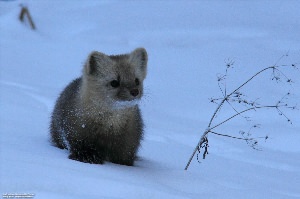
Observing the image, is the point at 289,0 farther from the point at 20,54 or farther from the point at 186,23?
the point at 20,54

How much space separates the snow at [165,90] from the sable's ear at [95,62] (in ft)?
0.98

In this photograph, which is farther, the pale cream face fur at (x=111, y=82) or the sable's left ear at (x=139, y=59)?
the sable's left ear at (x=139, y=59)

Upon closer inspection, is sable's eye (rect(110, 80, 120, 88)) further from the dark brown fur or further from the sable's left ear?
the sable's left ear

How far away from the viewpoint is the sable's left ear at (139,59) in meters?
4.99

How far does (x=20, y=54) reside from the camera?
14055mm

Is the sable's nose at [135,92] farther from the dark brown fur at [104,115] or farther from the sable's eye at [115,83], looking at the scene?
the sable's eye at [115,83]

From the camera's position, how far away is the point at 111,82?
4781mm

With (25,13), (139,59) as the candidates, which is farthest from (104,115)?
(25,13)

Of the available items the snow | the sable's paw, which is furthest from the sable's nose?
the sable's paw

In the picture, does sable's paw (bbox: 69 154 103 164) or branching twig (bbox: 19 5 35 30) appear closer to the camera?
sable's paw (bbox: 69 154 103 164)

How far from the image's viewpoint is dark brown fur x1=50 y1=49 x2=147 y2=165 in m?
4.71

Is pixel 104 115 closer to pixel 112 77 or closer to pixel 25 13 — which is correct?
pixel 112 77

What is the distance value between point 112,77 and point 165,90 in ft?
18.4

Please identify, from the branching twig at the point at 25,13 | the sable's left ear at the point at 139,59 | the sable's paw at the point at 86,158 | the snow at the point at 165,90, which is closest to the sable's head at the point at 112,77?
the sable's left ear at the point at 139,59
